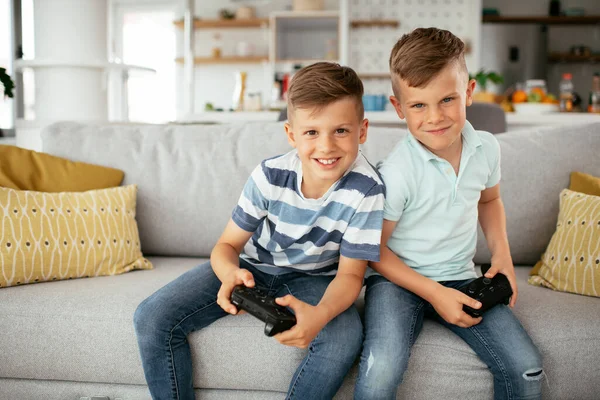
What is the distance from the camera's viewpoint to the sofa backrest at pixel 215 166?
1.73 meters

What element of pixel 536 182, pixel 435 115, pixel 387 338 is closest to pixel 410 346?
pixel 387 338

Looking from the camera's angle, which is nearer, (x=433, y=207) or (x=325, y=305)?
(x=325, y=305)

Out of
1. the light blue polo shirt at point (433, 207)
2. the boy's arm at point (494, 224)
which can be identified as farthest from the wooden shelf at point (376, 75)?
the light blue polo shirt at point (433, 207)

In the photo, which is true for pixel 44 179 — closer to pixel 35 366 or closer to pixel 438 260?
pixel 35 366

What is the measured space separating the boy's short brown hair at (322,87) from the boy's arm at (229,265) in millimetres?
323

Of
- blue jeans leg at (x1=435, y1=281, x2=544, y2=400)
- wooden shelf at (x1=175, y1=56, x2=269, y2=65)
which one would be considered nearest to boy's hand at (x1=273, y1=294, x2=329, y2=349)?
blue jeans leg at (x1=435, y1=281, x2=544, y2=400)

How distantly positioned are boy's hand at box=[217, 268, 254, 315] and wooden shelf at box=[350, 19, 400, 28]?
5672mm

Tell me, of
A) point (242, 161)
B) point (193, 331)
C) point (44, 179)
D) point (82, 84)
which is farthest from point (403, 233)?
point (82, 84)

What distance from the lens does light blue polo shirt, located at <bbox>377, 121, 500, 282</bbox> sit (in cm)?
129

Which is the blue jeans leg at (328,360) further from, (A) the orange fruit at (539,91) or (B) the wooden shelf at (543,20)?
(B) the wooden shelf at (543,20)

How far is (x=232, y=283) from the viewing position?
116cm

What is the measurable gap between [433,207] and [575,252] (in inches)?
18.9

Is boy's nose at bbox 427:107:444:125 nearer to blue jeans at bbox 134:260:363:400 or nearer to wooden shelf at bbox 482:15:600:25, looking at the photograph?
blue jeans at bbox 134:260:363:400

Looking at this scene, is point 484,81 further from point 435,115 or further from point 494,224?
point 435,115
